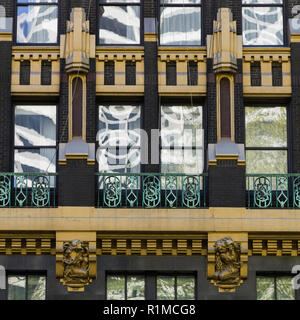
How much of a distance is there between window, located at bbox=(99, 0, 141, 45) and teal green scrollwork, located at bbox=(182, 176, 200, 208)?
A: 3.99 m

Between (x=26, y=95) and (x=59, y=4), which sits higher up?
(x=59, y=4)

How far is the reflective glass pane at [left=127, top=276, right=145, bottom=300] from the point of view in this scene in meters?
28.2

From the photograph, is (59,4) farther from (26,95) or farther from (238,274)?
(238,274)

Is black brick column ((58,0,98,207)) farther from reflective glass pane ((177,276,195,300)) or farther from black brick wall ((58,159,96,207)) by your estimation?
reflective glass pane ((177,276,195,300))

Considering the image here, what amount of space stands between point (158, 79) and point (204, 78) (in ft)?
3.79

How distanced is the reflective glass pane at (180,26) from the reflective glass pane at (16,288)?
7.05 metres

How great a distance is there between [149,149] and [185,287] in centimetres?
357

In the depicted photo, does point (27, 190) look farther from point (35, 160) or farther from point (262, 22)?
point (262, 22)

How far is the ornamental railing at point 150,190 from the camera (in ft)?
92.6

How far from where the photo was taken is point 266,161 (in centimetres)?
2939

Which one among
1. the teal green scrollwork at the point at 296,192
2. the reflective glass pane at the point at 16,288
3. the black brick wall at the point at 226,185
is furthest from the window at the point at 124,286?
the teal green scrollwork at the point at 296,192

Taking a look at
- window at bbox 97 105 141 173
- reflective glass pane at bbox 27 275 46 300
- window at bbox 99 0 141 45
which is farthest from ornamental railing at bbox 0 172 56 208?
window at bbox 99 0 141 45

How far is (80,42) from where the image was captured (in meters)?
28.9

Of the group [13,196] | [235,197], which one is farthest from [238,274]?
[13,196]
